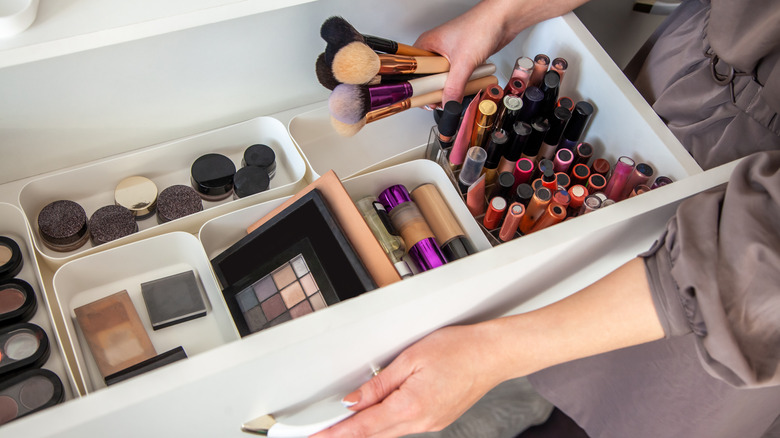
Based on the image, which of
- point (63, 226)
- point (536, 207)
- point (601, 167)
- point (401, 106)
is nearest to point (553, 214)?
point (536, 207)

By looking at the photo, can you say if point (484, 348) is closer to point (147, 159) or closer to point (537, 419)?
point (147, 159)

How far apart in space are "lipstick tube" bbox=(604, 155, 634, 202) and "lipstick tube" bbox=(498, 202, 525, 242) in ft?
0.40

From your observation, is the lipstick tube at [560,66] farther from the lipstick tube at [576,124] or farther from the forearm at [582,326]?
the forearm at [582,326]

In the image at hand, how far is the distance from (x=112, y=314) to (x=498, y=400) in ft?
2.59

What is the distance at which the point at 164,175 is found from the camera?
86cm

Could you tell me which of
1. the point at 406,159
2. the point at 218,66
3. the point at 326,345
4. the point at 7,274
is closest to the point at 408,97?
the point at 406,159

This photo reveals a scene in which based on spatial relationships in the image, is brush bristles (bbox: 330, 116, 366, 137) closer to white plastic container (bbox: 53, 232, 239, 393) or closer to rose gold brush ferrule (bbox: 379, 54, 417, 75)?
rose gold brush ferrule (bbox: 379, 54, 417, 75)

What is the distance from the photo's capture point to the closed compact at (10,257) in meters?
0.72

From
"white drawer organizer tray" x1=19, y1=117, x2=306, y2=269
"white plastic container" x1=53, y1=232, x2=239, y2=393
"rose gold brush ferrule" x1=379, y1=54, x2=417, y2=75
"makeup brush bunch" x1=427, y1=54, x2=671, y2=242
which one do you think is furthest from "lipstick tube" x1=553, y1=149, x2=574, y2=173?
"white plastic container" x1=53, y1=232, x2=239, y2=393

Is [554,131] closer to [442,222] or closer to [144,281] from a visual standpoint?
[442,222]

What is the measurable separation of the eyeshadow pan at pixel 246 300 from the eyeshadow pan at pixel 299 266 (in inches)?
2.2

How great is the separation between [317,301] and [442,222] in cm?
19

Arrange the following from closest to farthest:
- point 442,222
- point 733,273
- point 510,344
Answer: point 733,273
point 510,344
point 442,222

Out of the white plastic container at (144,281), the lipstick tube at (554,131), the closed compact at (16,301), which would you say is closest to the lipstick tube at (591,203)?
the lipstick tube at (554,131)
